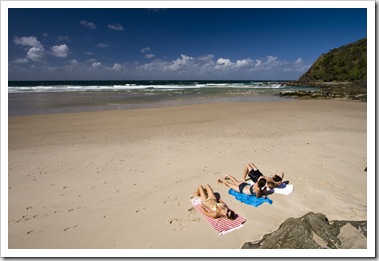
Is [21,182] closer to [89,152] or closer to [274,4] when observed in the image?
[89,152]

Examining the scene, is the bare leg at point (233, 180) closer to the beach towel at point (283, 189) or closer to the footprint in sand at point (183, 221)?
the beach towel at point (283, 189)

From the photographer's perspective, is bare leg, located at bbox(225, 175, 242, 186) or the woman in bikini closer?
the woman in bikini

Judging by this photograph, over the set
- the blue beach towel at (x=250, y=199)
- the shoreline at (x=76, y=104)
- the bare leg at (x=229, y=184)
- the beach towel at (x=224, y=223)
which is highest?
the shoreline at (x=76, y=104)

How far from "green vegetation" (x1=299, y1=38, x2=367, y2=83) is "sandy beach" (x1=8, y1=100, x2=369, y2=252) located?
50.0 metres

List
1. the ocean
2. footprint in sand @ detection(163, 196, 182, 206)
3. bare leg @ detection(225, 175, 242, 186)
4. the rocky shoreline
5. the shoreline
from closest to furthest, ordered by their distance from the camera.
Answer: footprint in sand @ detection(163, 196, 182, 206), bare leg @ detection(225, 175, 242, 186), the shoreline, the ocean, the rocky shoreline

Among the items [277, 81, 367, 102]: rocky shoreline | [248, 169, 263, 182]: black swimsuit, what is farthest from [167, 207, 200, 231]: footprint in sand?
[277, 81, 367, 102]: rocky shoreline

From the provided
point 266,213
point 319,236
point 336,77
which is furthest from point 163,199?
point 336,77

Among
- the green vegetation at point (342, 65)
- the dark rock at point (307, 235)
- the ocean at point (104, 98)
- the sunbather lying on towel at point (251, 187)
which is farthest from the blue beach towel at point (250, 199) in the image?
the green vegetation at point (342, 65)

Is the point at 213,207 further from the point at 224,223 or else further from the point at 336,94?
the point at 336,94

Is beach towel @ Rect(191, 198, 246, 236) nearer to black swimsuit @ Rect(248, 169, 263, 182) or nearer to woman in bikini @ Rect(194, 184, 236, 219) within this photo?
woman in bikini @ Rect(194, 184, 236, 219)

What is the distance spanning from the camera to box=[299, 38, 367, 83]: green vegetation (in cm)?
5038

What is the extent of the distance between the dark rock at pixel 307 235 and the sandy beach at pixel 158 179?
284mm

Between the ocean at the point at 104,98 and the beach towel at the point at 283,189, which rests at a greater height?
the ocean at the point at 104,98

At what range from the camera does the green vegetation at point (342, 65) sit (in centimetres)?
5038
